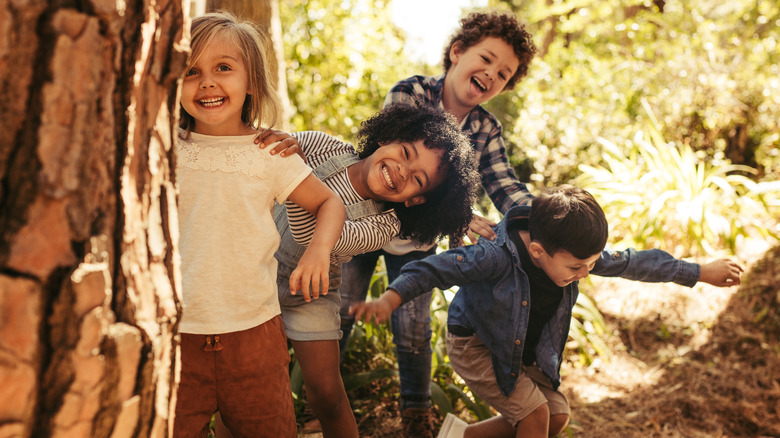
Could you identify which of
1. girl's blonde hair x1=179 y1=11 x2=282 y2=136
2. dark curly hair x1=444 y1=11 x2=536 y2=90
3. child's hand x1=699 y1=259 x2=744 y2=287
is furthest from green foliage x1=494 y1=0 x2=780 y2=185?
girl's blonde hair x1=179 y1=11 x2=282 y2=136

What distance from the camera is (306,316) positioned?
1945 millimetres

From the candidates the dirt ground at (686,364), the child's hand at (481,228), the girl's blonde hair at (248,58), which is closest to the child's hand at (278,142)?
the girl's blonde hair at (248,58)

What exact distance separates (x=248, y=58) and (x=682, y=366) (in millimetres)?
3384

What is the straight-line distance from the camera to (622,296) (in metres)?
4.68

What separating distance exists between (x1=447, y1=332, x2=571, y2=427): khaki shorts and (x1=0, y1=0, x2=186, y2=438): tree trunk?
56.6 inches

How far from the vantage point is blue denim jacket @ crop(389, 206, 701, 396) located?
210cm

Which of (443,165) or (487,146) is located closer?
(443,165)

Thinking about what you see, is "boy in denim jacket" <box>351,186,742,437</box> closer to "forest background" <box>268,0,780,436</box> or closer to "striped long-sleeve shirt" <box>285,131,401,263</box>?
"striped long-sleeve shirt" <box>285,131,401,263</box>

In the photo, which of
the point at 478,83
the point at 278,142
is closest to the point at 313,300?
the point at 278,142

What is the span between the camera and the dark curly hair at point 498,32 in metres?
2.81

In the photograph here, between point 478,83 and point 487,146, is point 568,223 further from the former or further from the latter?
point 478,83

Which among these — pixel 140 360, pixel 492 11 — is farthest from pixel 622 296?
pixel 140 360

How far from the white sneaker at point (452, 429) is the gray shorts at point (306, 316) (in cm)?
68

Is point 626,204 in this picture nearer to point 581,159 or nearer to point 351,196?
point 581,159
